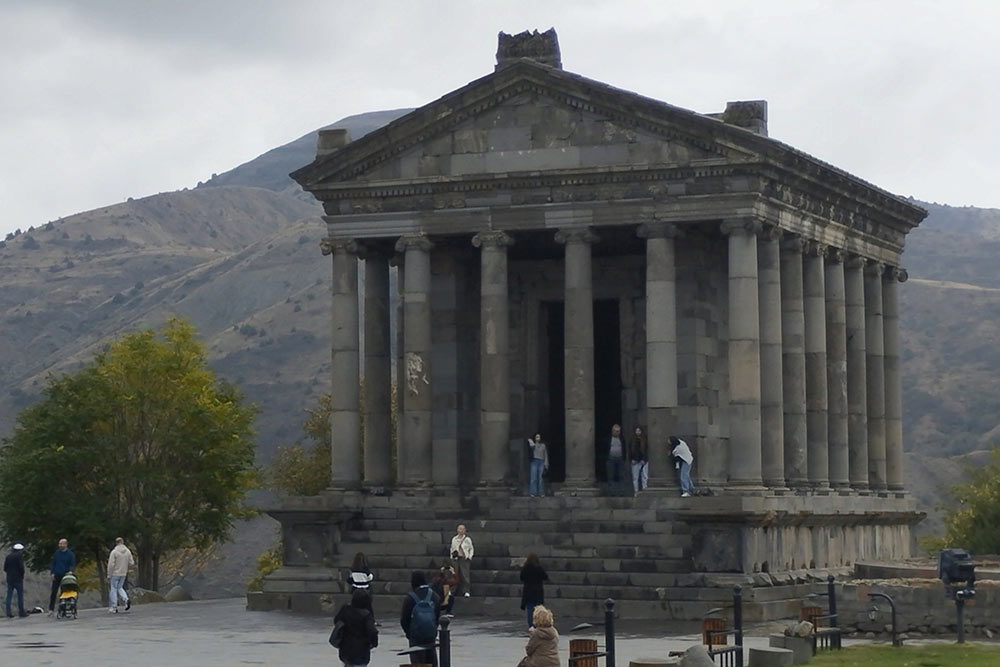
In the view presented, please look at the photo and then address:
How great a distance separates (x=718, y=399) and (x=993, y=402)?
11224 cm

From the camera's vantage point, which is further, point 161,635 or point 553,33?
point 553,33

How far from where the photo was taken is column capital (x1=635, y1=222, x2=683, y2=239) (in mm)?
46500

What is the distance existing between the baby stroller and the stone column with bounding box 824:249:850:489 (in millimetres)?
19432

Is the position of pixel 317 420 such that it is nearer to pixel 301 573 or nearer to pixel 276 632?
pixel 301 573

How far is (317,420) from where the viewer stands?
81.1m

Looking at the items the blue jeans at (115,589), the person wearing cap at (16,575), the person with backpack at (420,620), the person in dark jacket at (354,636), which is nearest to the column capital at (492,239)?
the blue jeans at (115,589)

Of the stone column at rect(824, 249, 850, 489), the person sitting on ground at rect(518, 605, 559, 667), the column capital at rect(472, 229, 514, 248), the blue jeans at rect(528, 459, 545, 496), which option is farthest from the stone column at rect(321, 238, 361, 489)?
the person sitting on ground at rect(518, 605, 559, 667)

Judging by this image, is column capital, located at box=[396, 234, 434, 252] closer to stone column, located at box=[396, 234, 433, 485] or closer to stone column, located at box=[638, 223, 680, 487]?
stone column, located at box=[396, 234, 433, 485]

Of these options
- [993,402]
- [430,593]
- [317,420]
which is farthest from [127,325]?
[430,593]

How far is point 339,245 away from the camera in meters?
49.4

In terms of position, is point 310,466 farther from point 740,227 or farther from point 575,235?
point 740,227

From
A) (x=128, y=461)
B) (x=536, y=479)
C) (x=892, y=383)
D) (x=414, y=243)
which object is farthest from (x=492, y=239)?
(x=128, y=461)

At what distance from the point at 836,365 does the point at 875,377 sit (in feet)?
12.1

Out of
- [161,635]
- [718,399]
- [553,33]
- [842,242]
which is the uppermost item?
[553,33]
